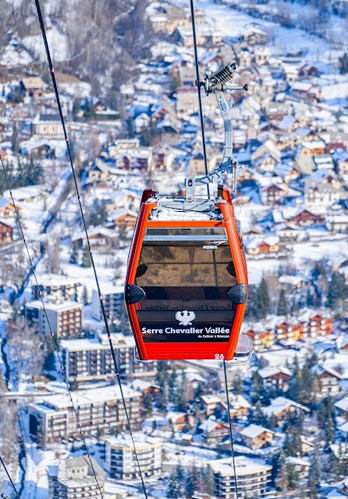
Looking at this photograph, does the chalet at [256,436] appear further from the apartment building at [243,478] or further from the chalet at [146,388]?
the chalet at [146,388]

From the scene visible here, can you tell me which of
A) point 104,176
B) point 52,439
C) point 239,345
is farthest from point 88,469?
point 104,176

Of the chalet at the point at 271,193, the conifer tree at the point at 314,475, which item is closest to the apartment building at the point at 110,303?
the conifer tree at the point at 314,475

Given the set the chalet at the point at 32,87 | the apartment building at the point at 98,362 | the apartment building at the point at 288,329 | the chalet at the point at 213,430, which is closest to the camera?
the chalet at the point at 213,430

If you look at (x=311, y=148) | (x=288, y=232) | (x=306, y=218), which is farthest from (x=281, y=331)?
(x=311, y=148)

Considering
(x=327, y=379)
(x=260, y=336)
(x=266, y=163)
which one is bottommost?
(x=266, y=163)

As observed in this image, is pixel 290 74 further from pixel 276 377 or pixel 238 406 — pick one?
pixel 238 406

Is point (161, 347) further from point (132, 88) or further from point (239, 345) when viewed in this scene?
point (132, 88)

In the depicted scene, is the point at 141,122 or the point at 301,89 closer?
the point at 141,122
